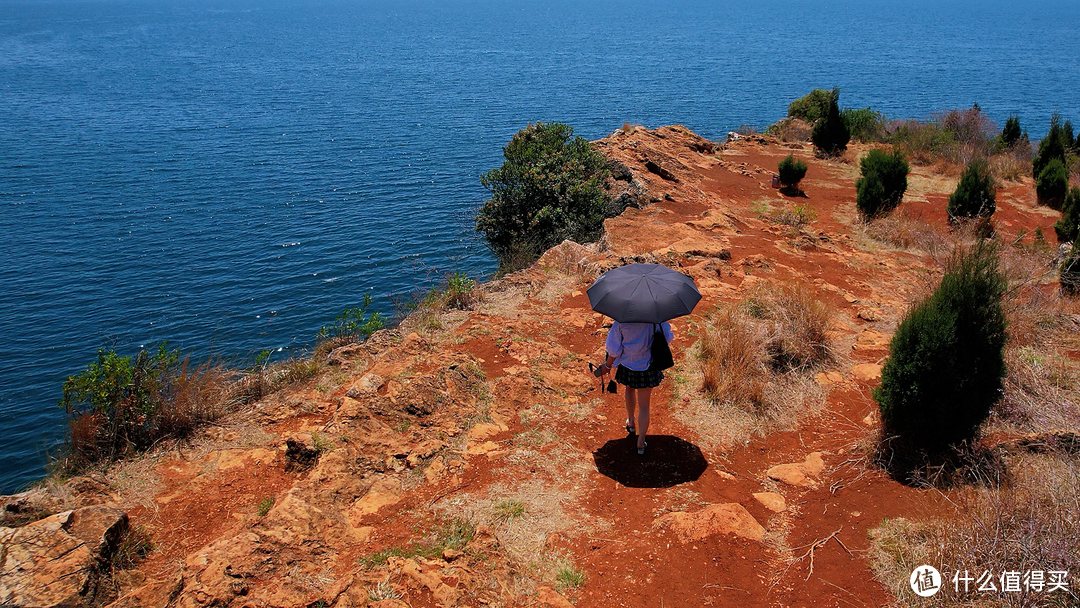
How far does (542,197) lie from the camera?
16656 mm

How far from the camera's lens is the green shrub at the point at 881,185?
673 inches

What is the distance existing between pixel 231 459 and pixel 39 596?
2.40 meters

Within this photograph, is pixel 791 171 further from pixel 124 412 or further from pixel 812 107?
pixel 124 412

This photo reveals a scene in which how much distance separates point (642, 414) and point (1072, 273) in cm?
1004

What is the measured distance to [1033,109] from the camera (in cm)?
4859

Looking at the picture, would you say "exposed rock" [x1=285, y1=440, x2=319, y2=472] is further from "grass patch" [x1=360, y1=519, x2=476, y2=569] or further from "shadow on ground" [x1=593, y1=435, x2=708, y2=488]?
"shadow on ground" [x1=593, y1=435, x2=708, y2=488]

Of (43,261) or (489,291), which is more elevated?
(489,291)

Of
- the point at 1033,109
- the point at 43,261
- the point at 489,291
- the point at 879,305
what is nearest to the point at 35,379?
the point at 43,261

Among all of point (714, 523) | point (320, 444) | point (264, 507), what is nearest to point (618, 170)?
point (320, 444)

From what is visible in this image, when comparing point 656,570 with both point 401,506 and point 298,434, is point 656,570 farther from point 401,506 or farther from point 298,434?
point 298,434

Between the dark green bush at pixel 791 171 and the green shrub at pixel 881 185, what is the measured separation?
215 centimetres

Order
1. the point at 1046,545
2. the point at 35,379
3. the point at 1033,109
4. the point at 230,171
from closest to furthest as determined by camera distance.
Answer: the point at 1046,545 < the point at 35,379 < the point at 230,171 < the point at 1033,109

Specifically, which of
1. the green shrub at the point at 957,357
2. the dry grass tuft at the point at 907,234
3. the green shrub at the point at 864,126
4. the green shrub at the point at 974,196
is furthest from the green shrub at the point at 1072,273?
the green shrub at the point at 864,126

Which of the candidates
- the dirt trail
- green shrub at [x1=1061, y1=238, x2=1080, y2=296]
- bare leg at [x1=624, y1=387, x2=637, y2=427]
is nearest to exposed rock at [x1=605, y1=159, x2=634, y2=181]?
the dirt trail
